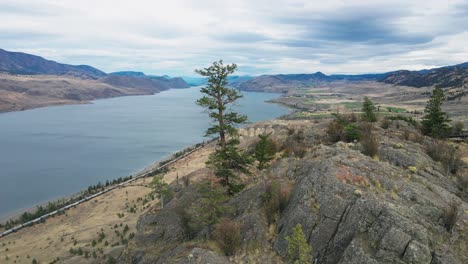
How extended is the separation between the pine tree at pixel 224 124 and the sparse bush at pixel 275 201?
4.48 meters

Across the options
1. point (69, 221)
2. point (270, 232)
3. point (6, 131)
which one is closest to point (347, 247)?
point (270, 232)

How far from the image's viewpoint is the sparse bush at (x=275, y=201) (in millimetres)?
15227

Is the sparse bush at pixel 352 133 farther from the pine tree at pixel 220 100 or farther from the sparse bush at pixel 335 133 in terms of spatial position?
the pine tree at pixel 220 100

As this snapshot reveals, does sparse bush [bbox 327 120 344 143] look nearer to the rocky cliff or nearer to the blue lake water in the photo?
the rocky cliff

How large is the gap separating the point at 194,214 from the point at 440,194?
1213 cm

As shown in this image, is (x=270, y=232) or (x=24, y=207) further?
(x=24, y=207)

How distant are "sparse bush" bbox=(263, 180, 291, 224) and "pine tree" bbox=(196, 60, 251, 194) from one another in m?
4.48

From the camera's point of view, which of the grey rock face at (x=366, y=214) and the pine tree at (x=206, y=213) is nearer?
the grey rock face at (x=366, y=214)

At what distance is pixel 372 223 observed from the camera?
38.9ft

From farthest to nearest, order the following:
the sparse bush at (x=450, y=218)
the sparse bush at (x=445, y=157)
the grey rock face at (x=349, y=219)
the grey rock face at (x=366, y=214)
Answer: the sparse bush at (x=445, y=157), the sparse bush at (x=450, y=218), the grey rock face at (x=349, y=219), the grey rock face at (x=366, y=214)

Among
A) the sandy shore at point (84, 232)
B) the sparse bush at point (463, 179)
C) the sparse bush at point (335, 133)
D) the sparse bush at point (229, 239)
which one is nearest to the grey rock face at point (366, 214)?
the sparse bush at point (229, 239)

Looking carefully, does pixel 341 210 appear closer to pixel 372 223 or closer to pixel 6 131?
pixel 372 223

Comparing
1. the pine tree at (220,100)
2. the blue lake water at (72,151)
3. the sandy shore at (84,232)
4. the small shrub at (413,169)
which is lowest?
the blue lake water at (72,151)

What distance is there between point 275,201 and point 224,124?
7.54m
